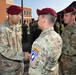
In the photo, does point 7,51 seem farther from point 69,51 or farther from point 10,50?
point 69,51

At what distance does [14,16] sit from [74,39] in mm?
1271

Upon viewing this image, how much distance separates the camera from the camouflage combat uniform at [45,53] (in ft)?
8.39

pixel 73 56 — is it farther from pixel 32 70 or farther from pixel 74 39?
pixel 32 70

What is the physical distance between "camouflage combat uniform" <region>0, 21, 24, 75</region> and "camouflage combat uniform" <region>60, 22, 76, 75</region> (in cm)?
98

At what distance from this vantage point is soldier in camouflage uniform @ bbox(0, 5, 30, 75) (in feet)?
11.7

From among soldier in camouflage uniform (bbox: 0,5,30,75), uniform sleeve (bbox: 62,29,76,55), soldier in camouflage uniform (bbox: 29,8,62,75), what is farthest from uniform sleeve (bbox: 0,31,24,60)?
uniform sleeve (bbox: 62,29,76,55)

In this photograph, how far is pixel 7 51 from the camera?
3541 mm

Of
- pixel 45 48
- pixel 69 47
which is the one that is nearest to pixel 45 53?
pixel 45 48

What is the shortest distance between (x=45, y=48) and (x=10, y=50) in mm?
1143

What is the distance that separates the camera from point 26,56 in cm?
360

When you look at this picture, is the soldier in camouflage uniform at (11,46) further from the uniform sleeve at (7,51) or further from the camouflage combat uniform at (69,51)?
the camouflage combat uniform at (69,51)

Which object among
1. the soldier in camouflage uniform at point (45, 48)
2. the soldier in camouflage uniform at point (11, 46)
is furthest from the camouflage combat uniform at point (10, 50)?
the soldier in camouflage uniform at point (45, 48)

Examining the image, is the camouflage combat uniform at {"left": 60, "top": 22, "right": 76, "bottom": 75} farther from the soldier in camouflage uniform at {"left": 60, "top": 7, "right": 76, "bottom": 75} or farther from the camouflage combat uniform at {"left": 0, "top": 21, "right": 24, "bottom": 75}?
the camouflage combat uniform at {"left": 0, "top": 21, "right": 24, "bottom": 75}

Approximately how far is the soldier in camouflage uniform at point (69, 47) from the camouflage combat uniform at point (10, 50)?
987 millimetres
